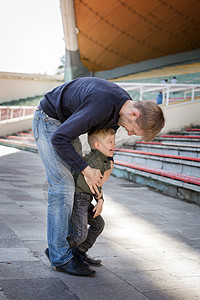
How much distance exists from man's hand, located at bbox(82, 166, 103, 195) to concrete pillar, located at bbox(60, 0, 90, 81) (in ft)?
72.5

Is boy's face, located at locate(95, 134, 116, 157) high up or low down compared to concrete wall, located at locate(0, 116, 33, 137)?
down

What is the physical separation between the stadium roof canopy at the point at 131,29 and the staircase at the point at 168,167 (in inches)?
637

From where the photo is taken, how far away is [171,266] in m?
2.84

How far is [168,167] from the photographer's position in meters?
7.45

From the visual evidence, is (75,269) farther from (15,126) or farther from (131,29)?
(131,29)

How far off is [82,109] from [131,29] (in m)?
26.2

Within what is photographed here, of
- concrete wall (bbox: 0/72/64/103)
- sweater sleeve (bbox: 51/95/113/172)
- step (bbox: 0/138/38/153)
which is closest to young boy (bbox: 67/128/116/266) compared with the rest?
sweater sleeve (bbox: 51/95/113/172)

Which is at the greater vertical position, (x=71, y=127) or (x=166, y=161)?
(x=71, y=127)

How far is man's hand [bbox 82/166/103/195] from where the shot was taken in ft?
7.71

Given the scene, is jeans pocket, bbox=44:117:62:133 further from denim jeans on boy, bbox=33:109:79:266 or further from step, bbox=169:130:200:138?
step, bbox=169:130:200:138

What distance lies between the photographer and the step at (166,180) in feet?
19.0

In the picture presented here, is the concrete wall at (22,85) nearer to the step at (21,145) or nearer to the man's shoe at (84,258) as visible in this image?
the step at (21,145)

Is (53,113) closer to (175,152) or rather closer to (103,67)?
(175,152)

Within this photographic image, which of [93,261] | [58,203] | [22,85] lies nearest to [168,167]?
[93,261]
